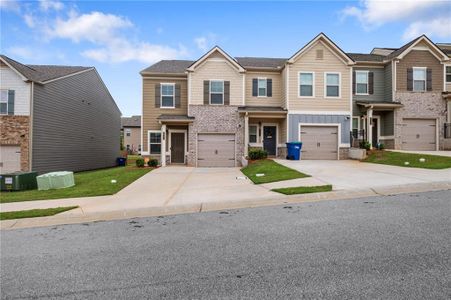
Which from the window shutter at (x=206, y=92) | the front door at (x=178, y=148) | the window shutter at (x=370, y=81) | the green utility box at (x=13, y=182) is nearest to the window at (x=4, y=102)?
the green utility box at (x=13, y=182)

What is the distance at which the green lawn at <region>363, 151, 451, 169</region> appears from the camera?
533 inches

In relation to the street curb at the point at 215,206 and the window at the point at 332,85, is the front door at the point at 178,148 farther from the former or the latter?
the street curb at the point at 215,206

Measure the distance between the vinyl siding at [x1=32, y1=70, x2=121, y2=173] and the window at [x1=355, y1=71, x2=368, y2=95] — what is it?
868 inches

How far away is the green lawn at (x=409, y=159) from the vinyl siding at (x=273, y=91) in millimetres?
7575

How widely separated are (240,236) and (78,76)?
2350cm

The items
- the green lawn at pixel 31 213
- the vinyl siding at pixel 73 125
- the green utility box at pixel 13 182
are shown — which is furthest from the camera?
the vinyl siding at pixel 73 125

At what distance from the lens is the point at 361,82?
21422 millimetres

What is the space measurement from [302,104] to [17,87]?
62.5 feet

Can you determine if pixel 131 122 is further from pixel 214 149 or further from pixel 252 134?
pixel 252 134

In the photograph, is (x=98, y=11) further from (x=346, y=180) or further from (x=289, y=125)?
(x=346, y=180)

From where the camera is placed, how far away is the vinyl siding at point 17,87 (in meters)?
18.6

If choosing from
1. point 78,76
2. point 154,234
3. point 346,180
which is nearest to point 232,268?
point 154,234

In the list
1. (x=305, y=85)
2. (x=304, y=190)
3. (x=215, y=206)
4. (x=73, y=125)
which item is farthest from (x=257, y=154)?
(x=73, y=125)

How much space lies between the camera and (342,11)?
13305 mm
